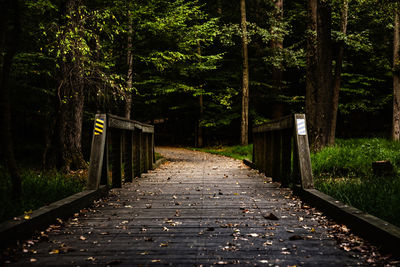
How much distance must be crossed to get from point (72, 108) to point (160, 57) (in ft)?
12.8

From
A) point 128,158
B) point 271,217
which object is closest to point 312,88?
point 128,158

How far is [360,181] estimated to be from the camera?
5938 millimetres

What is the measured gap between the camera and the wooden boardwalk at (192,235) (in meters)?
3.06

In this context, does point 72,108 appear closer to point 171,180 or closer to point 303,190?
point 171,180

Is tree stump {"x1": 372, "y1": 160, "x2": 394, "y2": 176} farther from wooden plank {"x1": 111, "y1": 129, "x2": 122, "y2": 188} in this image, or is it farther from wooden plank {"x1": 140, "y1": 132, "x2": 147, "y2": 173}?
wooden plank {"x1": 140, "y1": 132, "x2": 147, "y2": 173}

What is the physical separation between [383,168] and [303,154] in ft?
6.42

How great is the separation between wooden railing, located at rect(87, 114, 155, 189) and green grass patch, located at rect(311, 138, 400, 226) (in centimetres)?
353

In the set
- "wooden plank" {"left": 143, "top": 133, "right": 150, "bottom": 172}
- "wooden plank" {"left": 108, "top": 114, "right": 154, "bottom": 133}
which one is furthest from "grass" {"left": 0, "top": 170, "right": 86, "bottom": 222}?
"wooden plank" {"left": 143, "top": 133, "right": 150, "bottom": 172}

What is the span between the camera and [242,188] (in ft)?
23.0

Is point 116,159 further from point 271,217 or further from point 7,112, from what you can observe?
point 271,217

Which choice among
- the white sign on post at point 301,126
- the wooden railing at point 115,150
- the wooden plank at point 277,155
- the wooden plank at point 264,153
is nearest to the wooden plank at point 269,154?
the wooden plank at point 264,153

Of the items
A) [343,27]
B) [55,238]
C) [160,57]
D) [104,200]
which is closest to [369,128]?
[343,27]

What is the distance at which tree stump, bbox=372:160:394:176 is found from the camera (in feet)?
21.8

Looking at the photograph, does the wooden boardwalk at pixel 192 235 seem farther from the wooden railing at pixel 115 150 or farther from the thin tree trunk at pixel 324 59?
the thin tree trunk at pixel 324 59
